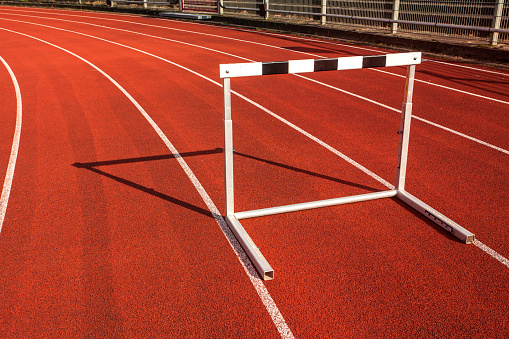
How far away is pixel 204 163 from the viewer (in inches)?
275

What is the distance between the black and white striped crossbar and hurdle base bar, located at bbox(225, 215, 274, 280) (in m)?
1.50

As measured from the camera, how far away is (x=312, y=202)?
5543 millimetres

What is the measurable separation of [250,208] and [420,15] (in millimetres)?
12992

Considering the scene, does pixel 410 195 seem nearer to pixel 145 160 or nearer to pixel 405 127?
Result: pixel 405 127

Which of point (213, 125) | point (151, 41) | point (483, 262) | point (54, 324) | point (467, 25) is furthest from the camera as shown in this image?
point (151, 41)

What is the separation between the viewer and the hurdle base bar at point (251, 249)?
4246 millimetres

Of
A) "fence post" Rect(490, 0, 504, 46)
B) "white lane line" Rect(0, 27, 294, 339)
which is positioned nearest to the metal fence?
"fence post" Rect(490, 0, 504, 46)

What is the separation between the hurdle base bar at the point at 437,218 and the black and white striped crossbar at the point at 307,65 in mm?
1530

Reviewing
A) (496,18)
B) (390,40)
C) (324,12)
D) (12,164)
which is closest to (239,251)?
(12,164)

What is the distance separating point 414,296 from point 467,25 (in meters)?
12.8

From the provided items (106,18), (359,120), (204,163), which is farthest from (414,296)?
(106,18)

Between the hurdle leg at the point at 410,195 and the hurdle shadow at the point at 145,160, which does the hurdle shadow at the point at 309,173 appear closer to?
the hurdle leg at the point at 410,195

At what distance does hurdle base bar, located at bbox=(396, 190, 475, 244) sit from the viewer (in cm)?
479

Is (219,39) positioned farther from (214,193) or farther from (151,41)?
(214,193)
